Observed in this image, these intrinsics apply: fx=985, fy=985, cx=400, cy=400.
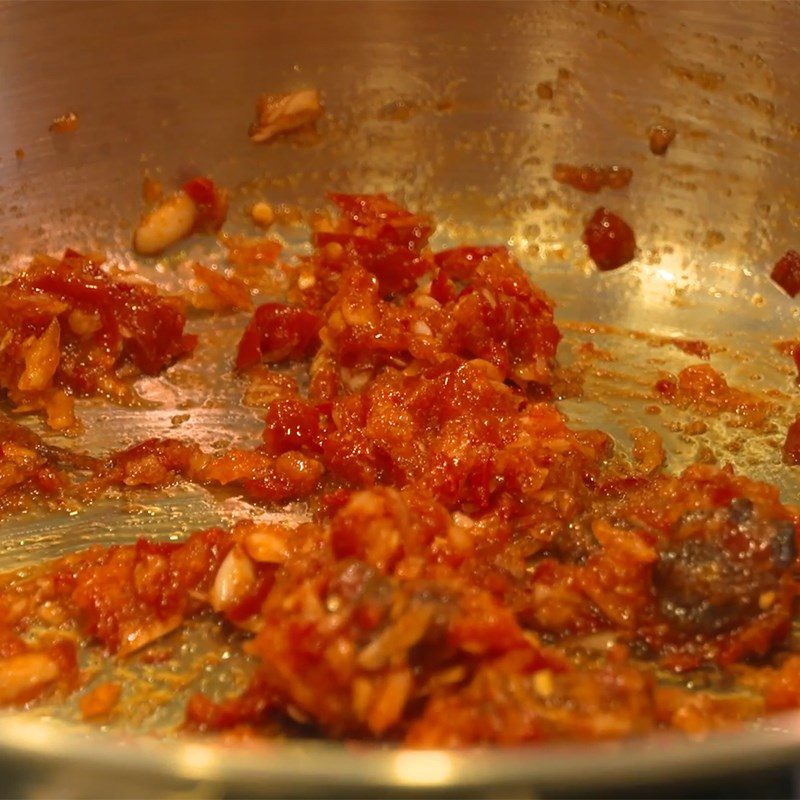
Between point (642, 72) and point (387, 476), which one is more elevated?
point (642, 72)

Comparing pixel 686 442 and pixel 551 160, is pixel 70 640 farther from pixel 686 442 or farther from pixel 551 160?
pixel 551 160

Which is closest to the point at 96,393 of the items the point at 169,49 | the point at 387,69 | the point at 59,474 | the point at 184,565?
the point at 59,474

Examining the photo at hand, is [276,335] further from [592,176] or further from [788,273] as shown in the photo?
[788,273]

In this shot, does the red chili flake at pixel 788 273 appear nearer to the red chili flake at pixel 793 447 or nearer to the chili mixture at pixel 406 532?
the chili mixture at pixel 406 532

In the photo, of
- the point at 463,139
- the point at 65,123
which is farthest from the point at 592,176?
the point at 65,123

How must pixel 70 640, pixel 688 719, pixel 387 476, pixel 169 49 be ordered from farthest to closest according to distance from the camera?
pixel 169 49 → pixel 387 476 → pixel 70 640 → pixel 688 719

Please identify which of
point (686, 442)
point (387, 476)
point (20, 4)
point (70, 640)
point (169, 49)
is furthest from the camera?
point (169, 49)
